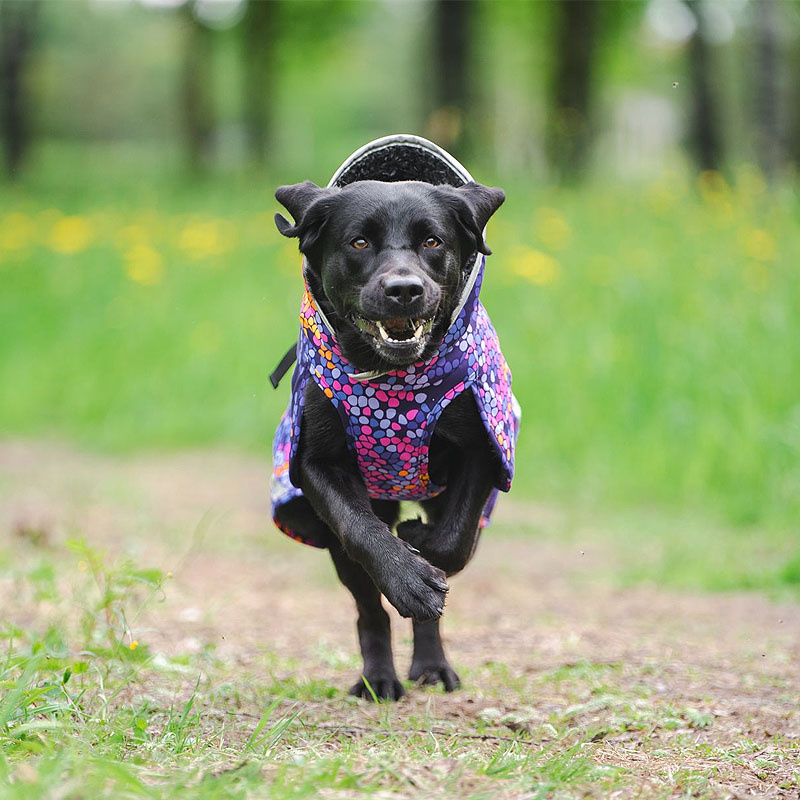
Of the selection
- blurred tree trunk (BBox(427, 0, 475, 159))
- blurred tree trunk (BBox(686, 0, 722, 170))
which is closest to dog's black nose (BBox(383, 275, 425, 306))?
blurred tree trunk (BBox(427, 0, 475, 159))

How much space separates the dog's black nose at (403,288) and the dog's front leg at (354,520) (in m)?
0.42

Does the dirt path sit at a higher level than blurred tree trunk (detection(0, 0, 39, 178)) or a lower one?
lower

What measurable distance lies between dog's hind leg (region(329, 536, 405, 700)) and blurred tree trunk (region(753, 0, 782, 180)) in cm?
944

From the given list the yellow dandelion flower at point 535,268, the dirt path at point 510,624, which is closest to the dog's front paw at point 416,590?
the dirt path at point 510,624

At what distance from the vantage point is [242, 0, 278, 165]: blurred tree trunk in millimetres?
25531

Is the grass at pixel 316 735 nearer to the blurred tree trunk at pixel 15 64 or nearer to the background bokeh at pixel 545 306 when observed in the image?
the background bokeh at pixel 545 306

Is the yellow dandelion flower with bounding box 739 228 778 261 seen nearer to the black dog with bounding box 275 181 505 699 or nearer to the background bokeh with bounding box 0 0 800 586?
the background bokeh with bounding box 0 0 800 586

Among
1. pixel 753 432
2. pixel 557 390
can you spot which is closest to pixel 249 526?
pixel 557 390

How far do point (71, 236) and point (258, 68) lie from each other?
57.2 feet

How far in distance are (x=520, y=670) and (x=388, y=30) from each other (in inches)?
2063

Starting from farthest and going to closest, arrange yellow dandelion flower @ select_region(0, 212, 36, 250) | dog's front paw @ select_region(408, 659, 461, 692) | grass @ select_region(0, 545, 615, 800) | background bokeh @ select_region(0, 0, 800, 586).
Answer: yellow dandelion flower @ select_region(0, 212, 36, 250), background bokeh @ select_region(0, 0, 800, 586), dog's front paw @ select_region(408, 659, 461, 692), grass @ select_region(0, 545, 615, 800)

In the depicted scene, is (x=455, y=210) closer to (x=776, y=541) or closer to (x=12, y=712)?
(x=12, y=712)

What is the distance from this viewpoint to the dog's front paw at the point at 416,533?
3.46m

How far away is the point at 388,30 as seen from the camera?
53.8 meters
